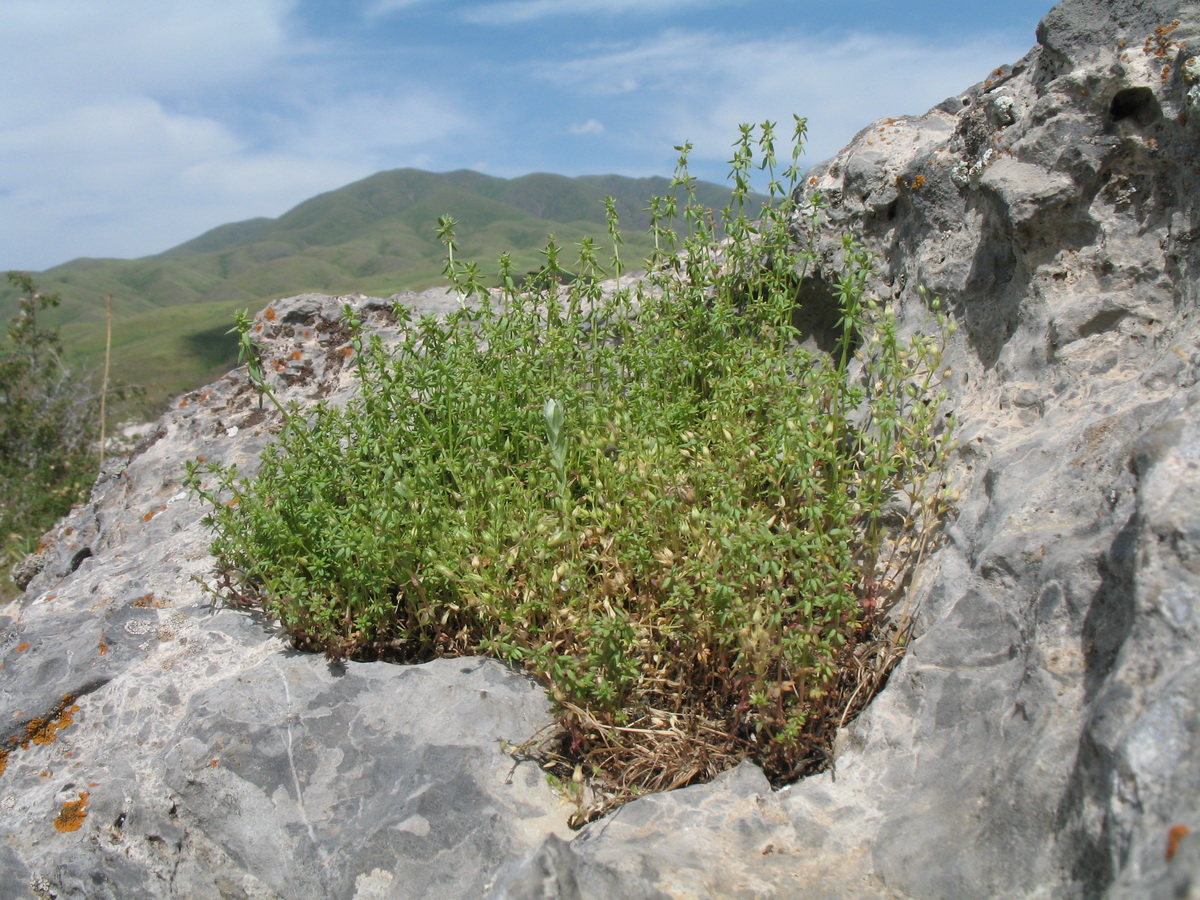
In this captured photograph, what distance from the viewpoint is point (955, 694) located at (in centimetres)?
A: 306

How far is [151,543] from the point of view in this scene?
573cm

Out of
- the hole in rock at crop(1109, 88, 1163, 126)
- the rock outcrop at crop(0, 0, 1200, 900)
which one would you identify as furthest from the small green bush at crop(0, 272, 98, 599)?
the hole in rock at crop(1109, 88, 1163, 126)

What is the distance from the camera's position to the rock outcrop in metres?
2.39

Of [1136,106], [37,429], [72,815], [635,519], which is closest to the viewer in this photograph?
[72,815]

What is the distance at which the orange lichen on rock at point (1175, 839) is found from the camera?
5.84ft

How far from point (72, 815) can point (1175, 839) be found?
4.05 metres

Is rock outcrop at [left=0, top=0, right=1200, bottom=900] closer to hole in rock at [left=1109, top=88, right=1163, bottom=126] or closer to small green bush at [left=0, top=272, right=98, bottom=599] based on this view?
hole in rock at [left=1109, top=88, right=1163, bottom=126]

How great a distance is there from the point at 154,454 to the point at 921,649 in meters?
6.51

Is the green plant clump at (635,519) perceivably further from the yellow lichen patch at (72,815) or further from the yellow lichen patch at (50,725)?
the yellow lichen patch at (72,815)

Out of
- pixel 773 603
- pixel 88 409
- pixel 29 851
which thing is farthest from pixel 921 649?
pixel 88 409

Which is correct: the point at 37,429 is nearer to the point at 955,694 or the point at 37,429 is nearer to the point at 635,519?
the point at 635,519

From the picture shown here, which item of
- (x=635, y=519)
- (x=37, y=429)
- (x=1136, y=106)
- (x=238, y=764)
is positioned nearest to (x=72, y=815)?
(x=238, y=764)

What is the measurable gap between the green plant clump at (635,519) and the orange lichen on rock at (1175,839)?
149cm

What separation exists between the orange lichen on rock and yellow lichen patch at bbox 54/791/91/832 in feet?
13.0
